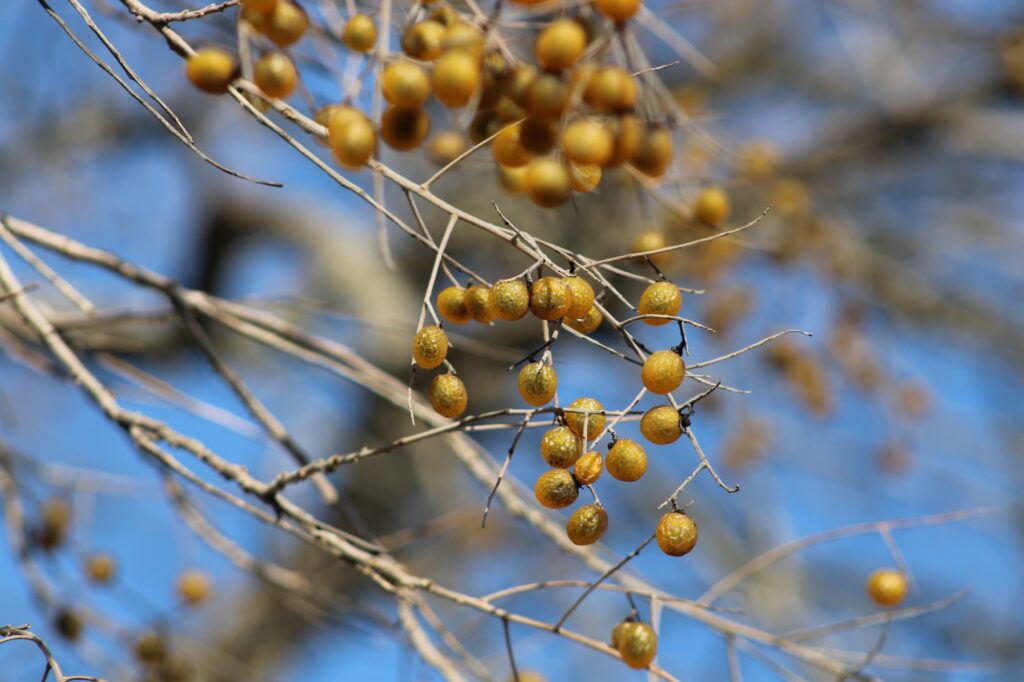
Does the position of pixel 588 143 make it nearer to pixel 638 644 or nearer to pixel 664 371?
pixel 664 371

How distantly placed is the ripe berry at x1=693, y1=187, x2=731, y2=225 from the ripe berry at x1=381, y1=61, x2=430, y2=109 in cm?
54

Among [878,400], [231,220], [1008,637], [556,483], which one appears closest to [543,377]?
[556,483]

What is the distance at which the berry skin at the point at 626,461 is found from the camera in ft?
2.29

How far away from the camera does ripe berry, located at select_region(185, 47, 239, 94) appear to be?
2.16 feet

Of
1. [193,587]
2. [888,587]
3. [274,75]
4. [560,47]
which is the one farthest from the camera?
[193,587]

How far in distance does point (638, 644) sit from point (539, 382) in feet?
0.82

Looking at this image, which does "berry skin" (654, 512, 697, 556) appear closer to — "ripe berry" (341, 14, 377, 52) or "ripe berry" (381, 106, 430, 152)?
"ripe berry" (381, 106, 430, 152)

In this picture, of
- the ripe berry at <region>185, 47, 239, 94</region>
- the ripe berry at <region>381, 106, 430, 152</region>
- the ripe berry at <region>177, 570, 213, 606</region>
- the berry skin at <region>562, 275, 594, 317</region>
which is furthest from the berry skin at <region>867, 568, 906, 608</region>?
the ripe berry at <region>177, 570, 213, 606</region>

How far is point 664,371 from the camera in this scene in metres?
0.67

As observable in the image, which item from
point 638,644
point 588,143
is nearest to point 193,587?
point 638,644

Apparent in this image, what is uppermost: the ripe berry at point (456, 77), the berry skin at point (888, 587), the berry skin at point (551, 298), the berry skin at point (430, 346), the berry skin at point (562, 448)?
the berry skin at point (888, 587)

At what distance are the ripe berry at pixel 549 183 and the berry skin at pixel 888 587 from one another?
698mm

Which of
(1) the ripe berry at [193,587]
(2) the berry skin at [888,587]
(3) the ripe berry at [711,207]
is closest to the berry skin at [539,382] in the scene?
(3) the ripe berry at [711,207]

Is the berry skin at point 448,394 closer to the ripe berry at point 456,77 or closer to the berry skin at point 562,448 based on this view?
the berry skin at point 562,448
